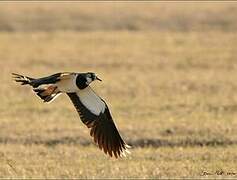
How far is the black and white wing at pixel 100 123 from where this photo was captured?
8617 millimetres

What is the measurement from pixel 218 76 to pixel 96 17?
52.0 feet

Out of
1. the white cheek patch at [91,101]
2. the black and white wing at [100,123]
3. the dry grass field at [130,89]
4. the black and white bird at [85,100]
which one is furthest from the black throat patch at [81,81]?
the dry grass field at [130,89]

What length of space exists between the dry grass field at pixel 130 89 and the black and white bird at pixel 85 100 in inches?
21.7

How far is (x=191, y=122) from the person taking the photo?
13.8 metres

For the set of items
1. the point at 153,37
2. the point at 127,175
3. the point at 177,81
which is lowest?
the point at 127,175

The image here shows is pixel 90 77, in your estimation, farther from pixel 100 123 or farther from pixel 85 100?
pixel 100 123

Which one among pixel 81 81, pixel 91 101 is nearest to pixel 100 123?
pixel 91 101

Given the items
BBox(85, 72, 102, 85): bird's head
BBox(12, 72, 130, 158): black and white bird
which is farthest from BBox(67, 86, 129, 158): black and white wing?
BBox(85, 72, 102, 85): bird's head

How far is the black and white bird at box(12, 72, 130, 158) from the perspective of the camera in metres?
8.16

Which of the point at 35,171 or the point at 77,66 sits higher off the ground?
the point at 77,66

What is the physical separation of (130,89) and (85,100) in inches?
398

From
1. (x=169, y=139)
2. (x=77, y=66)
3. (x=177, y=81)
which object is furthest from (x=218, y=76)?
(x=169, y=139)

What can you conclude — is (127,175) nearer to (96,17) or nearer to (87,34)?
(87,34)

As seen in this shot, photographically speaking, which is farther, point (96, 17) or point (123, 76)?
point (96, 17)
